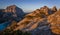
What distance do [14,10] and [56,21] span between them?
135 meters

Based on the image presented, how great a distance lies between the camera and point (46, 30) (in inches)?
1112

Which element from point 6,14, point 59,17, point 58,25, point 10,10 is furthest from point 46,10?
point 10,10

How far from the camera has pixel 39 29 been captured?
28.4 m

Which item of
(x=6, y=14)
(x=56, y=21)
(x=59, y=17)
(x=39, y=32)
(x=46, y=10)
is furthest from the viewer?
(x=6, y=14)

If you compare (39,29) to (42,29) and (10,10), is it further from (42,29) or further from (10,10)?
(10,10)

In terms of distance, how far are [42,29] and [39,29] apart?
1.73 ft

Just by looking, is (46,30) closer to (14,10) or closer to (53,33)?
(53,33)

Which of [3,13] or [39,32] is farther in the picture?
[3,13]

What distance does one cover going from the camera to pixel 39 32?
90.2ft

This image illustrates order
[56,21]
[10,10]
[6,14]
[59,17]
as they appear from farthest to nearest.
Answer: [10,10] → [6,14] → [59,17] → [56,21]

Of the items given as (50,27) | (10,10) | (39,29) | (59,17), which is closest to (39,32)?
(39,29)

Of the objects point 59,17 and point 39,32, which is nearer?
point 39,32

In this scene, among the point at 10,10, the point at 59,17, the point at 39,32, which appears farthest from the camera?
the point at 10,10

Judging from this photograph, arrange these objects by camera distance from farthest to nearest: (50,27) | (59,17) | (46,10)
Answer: (46,10), (59,17), (50,27)
